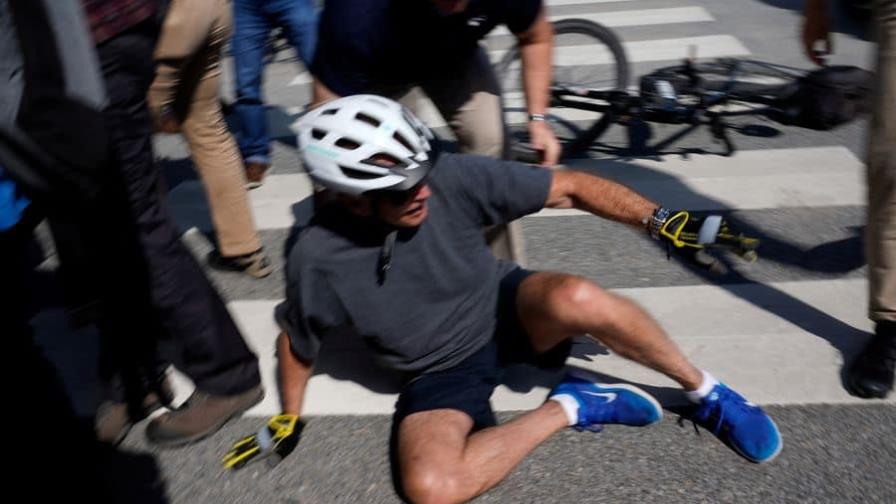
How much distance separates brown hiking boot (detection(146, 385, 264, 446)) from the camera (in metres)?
2.86

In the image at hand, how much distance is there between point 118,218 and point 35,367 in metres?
0.70

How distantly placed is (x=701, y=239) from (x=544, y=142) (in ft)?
2.74

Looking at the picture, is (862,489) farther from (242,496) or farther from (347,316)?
(242,496)

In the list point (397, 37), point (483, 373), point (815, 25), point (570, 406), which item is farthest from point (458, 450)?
point (815, 25)

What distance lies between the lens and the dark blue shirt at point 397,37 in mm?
2859

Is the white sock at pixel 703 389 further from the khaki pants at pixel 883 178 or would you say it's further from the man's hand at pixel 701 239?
the khaki pants at pixel 883 178

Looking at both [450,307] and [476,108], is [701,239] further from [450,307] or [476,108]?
[476,108]

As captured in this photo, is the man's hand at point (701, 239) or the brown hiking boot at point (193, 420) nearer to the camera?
the man's hand at point (701, 239)

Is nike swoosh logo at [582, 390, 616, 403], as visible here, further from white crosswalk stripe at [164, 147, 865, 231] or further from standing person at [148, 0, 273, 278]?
standing person at [148, 0, 273, 278]

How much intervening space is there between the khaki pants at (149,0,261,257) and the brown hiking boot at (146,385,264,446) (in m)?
1.16

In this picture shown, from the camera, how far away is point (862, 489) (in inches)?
93.0

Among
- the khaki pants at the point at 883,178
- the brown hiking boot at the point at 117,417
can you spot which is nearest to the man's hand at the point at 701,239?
the khaki pants at the point at 883,178

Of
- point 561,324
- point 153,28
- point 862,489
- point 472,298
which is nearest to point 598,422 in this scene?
point 561,324

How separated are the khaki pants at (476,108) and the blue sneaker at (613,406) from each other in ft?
2.45
